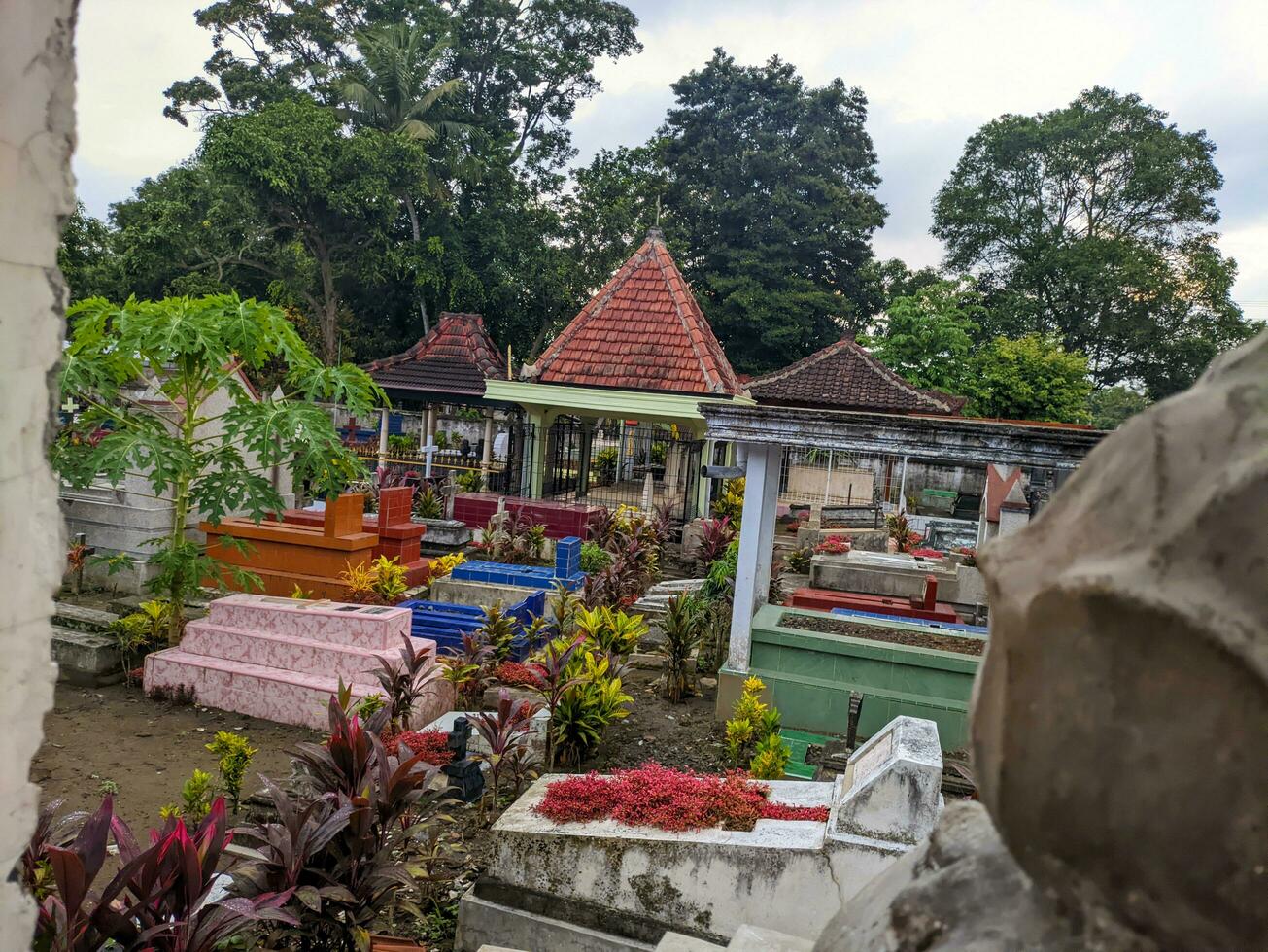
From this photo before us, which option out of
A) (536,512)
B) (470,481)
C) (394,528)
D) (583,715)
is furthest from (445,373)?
(583,715)

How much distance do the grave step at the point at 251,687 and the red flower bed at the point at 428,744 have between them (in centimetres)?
108

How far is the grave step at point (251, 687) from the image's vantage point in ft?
22.7

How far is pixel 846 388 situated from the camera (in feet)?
69.2

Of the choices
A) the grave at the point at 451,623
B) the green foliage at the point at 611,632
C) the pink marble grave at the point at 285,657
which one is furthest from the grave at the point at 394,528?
the green foliage at the point at 611,632

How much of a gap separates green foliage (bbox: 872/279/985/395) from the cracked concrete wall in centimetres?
2806

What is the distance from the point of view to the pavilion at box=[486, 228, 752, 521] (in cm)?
1436

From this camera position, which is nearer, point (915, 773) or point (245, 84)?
point (915, 773)

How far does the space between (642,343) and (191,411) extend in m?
8.71

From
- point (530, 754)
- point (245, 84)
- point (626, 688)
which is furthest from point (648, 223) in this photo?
point (530, 754)

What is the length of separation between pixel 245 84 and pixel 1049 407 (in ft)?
87.4

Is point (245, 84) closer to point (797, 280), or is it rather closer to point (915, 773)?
point (797, 280)

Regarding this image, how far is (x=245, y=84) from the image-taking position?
28297 millimetres

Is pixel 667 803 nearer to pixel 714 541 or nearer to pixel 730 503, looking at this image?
pixel 714 541

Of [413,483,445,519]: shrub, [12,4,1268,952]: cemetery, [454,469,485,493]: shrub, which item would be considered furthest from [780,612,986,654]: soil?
[454,469,485,493]: shrub
